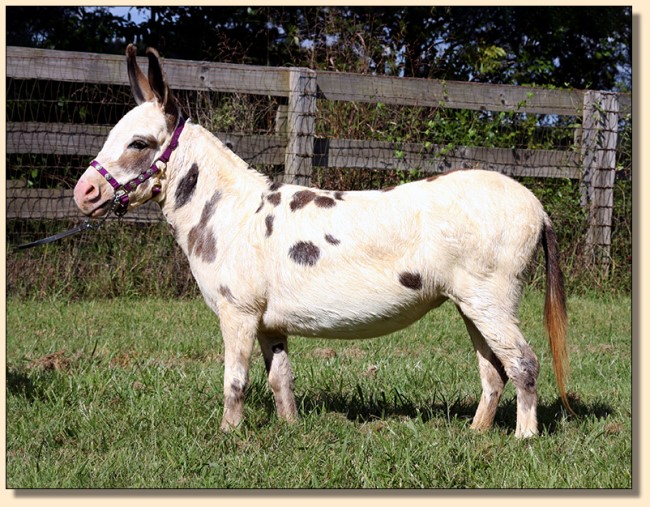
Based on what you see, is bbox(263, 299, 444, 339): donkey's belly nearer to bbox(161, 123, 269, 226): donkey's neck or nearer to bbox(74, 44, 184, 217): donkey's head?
bbox(161, 123, 269, 226): donkey's neck

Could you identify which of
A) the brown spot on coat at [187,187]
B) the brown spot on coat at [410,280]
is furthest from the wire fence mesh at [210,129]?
the brown spot on coat at [410,280]

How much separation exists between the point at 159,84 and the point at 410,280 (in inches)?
70.8

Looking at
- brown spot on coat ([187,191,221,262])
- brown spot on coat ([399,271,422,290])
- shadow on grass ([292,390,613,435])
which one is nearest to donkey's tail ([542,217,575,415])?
shadow on grass ([292,390,613,435])

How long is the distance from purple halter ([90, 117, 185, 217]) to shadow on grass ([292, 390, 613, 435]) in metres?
1.58

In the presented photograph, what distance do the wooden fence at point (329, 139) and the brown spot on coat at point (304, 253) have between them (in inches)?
159

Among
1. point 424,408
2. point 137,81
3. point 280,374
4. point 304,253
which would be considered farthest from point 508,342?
point 137,81

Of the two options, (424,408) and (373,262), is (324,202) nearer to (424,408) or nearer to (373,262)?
(373,262)

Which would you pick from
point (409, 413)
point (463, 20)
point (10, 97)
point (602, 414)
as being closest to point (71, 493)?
point (409, 413)

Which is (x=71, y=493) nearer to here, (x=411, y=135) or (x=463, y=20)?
(x=411, y=135)

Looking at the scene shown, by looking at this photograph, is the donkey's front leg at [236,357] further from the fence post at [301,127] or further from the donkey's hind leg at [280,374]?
the fence post at [301,127]

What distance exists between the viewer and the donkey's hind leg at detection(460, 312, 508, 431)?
15.0 feet

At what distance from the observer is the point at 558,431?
4.70 meters

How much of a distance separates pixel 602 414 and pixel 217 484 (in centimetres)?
259

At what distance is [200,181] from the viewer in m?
4.71
